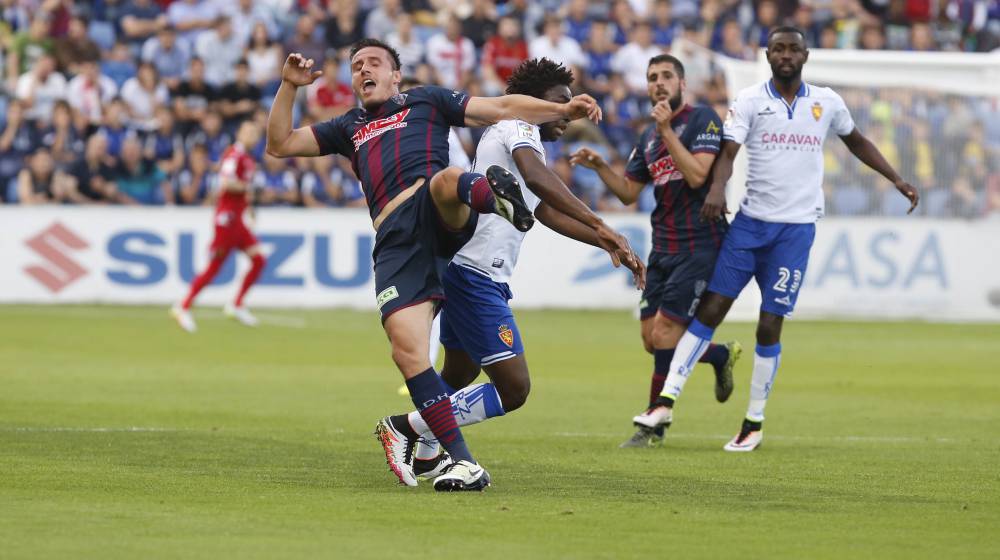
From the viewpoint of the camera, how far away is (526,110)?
7.84 m

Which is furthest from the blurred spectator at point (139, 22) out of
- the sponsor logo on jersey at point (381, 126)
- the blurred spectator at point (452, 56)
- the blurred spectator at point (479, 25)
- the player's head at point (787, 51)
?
the sponsor logo on jersey at point (381, 126)

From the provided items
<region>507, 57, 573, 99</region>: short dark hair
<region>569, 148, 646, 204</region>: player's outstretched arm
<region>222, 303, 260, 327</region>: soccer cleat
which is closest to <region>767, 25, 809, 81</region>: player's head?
<region>569, 148, 646, 204</region>: player's outstretched arm

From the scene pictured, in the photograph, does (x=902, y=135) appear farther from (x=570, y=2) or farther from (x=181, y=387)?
(x=181, y=387)

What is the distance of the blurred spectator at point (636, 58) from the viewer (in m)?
27.2

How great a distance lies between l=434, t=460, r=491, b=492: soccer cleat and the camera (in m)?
7.86

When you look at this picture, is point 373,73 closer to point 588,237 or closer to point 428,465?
point 588,237

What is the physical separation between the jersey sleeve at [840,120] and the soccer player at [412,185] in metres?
3.47

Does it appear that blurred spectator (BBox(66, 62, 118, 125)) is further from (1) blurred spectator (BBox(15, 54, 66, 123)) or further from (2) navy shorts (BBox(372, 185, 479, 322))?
(2) navy shorts (BBox(372, 185, 479, 322))

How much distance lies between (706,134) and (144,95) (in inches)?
664

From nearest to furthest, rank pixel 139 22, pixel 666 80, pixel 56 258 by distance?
1. pixel 666 80
2. pixel 56 258
3. pixel 139 22

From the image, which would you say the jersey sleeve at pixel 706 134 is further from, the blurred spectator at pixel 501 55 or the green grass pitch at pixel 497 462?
the blurred spectator at pixel 501 55

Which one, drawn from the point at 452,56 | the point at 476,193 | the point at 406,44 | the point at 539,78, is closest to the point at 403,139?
the point at 476,193

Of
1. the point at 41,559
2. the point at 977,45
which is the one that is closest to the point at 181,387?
the point at 41,559

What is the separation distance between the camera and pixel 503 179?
24.1ft
